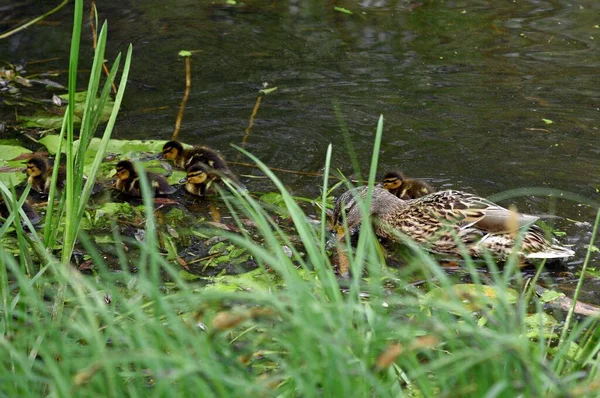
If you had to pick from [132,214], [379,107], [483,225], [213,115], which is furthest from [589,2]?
[132,214]

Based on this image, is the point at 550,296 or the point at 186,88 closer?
the point at 550,296

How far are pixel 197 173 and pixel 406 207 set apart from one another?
998 millimetres

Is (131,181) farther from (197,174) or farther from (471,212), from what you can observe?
(471,212)

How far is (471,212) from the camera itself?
3875mm

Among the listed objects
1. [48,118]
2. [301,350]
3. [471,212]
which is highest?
[301,350]

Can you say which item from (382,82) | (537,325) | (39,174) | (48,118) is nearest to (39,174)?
(39,174)

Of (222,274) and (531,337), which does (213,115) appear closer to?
(222,274)

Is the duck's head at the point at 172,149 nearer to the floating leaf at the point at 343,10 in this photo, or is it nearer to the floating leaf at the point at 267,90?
the floating leaf at the point at 267,90

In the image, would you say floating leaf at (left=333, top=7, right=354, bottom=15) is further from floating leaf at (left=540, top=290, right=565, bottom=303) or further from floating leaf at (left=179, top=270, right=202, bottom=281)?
floating leaf at (left=540, top=290, right=565, bottom=303)

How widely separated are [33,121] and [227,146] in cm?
120

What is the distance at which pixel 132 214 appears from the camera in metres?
4.22

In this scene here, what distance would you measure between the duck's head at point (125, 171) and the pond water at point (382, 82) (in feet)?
1.98

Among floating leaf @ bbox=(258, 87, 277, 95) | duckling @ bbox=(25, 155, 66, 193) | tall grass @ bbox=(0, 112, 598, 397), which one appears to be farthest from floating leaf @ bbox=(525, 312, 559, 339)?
floating leaf @ bbox=(258, 87, 277, 95)

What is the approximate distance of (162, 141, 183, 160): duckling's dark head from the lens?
15.4 feet
